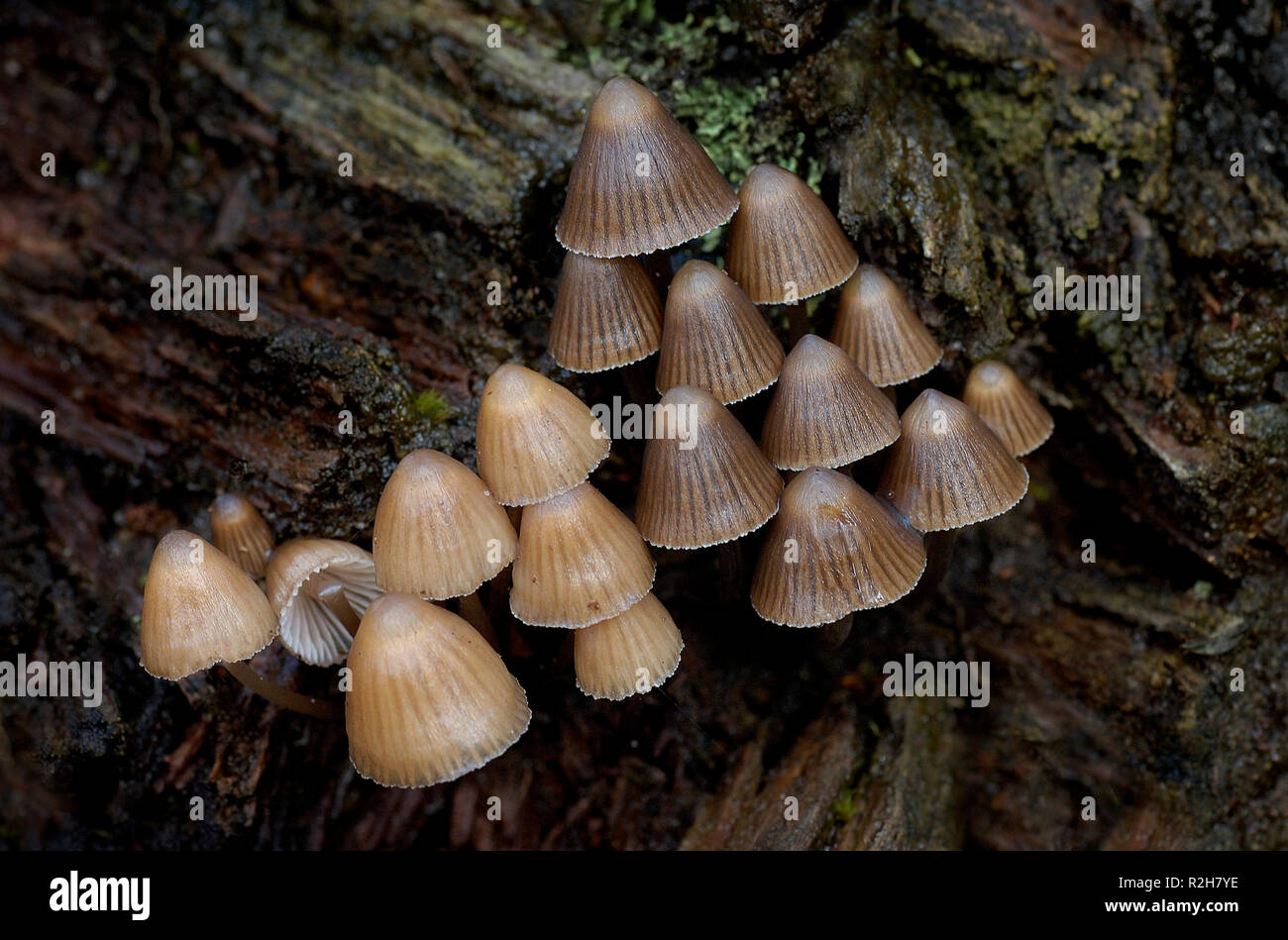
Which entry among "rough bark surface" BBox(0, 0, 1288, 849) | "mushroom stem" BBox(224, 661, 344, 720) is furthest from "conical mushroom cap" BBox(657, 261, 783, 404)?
"mushroom stem" BBox(224, 661, 344, 720)

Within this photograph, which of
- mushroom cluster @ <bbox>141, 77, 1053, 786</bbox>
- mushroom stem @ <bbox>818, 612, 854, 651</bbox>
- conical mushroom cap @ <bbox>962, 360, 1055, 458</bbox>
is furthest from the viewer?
mushroom stem @ <bbox>818, 612, 854, 651</bbox>

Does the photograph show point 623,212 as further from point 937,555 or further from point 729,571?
point 937,555

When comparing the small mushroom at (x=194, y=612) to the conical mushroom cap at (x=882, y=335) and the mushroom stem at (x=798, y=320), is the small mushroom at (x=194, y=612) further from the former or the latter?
the conical mushroom cap at (x=882, y=335)

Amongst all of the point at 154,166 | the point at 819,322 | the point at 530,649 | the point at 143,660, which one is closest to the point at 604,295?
the point at 819,322

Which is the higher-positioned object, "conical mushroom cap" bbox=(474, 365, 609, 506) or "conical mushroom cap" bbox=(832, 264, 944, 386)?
"conical mushroom cap" bbox=(832, 264, 944, 386)

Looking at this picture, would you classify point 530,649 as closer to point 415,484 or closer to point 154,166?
point 415,484

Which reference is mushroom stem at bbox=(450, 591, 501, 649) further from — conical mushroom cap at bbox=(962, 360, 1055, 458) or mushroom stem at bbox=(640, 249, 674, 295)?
conical mushroom cap at bbox=(962, 360, 1055, 458)
